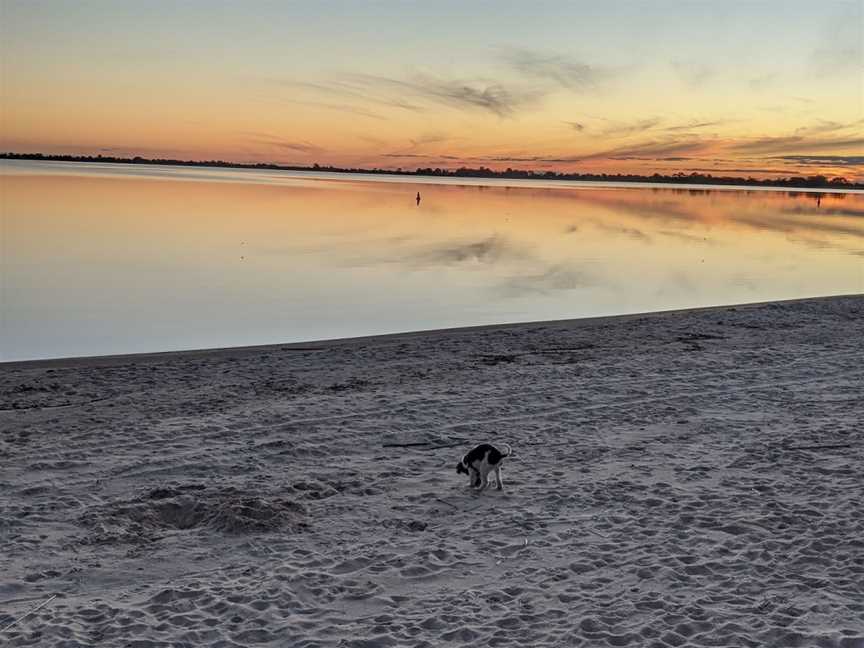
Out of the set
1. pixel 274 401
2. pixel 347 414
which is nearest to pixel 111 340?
pixel 274 401

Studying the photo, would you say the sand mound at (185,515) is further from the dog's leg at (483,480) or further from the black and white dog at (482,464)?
the dog's leg at (483,480)

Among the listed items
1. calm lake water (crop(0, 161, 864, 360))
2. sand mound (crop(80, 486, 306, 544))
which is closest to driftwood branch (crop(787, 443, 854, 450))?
sand mound (crop(80, 486, 306, 544))

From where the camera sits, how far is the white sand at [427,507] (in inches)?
211

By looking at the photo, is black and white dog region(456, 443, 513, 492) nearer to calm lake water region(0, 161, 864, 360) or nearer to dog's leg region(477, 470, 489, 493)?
dog's leg region(477, 470, 489, 493)

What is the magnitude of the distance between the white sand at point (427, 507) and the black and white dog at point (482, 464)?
149mm

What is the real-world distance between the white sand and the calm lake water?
727 cm

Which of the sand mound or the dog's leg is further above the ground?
the dog's leg

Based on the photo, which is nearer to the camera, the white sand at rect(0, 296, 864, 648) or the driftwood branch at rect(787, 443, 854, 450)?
the white sand at rect(0, 296, 864, 648)

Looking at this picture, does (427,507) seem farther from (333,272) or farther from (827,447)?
(333,272)

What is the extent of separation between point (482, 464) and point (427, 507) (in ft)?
2.21

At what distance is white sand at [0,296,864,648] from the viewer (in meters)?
5.35

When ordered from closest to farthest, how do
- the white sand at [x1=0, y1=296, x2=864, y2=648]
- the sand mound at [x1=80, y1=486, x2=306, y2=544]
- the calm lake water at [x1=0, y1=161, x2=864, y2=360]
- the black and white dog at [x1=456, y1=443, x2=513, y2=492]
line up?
the white sand at [x1=0, y1=296, x2=864, y2=648]
the sand mound at [x1=80, y1=486, x2=306, y2=544]
the black and white dog at [x1=456, y1=443, x2=513, y2=492]
the calm lake water at [x1=0, y1=161, x2=864, y2=360]

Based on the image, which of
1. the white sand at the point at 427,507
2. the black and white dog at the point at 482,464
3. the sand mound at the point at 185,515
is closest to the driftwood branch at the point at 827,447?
the white sand at the point at 427,507

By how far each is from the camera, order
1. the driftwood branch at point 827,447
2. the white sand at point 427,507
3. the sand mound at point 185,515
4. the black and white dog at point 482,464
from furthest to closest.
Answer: the driftwood branch at point 827,447, the black and white dog at point 482,464, the sand mound at point 185,515, the white sand at point 427,507
